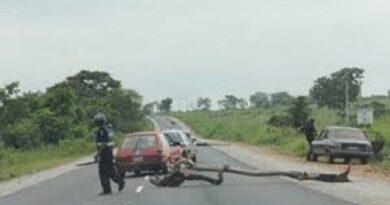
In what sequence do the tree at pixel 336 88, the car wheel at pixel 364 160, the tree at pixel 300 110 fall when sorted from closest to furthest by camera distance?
the car wheel at pixel 364 160
the tree at pixel 300 110
the tree at pixel 336 88

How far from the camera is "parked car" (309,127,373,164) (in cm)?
4294

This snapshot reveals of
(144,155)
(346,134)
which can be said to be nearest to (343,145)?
(346,134)

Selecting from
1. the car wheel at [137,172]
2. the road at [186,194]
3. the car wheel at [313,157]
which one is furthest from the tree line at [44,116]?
the road at [186,194]

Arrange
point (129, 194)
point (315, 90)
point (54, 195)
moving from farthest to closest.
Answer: point (315, 90)
point (54, 195)
point (129, 194)

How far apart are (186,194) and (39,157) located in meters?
41.7

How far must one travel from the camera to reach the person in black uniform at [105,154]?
A: 24.9 m

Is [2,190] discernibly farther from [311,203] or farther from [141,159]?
[311,203]

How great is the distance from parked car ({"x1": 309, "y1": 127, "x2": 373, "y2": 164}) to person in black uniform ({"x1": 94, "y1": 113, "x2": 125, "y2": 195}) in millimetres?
19600

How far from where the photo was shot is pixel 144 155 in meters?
33.4

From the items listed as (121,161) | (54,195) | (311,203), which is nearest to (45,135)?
(121,161)

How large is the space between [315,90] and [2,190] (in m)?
75.6

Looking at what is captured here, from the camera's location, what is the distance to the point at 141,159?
1314 inches

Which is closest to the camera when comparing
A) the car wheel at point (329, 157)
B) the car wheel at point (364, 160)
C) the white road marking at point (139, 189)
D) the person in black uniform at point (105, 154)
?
the person in black uniform at point (105, 154)

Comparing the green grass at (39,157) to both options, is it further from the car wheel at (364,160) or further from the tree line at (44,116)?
the car wheel at (364,160)
